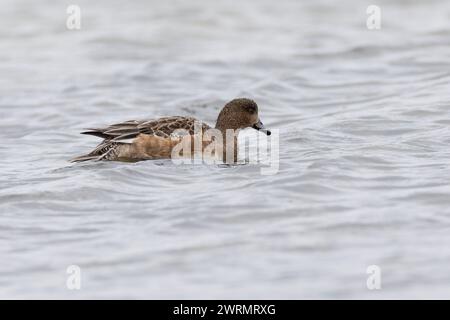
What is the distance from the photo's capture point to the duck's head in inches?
382

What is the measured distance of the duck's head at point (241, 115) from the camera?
9.70m

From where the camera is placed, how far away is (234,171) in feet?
28.8

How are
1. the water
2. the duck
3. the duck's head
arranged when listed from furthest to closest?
the duck's head < the duck < the water

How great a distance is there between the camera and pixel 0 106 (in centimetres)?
1289

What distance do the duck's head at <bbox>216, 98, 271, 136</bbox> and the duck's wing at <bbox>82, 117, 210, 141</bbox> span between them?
19.2 inches

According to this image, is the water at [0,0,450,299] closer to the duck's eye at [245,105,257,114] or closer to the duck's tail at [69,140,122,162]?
the duck's tail at [69,140,122,162]

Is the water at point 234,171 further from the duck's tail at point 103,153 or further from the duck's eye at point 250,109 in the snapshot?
the duck's eye at point 250,109

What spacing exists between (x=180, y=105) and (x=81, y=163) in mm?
3404

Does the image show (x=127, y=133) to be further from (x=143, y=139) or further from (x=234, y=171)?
(x=234, y=171)

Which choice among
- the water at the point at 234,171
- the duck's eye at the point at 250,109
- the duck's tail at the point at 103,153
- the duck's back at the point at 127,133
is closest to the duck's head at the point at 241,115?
the duck's eye at the point at 250,109

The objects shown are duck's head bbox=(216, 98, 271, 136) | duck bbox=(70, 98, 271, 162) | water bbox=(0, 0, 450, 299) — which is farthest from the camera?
duck's head bbox=(216, 98, 271, 136)

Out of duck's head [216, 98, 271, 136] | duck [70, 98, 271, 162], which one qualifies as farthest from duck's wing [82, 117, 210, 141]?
duck's head [216, 98, 271, 136]

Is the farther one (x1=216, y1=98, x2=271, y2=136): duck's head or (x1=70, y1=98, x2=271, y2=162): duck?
(x1=216, y1=98, x2=271, y2=136): duck's head

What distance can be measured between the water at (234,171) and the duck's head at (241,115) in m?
0.41
